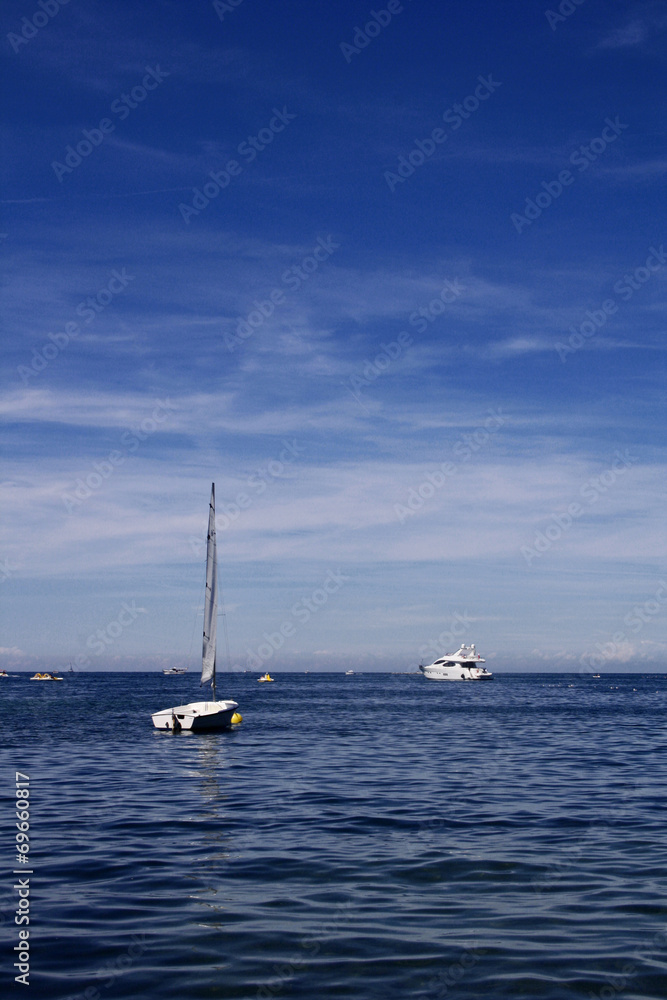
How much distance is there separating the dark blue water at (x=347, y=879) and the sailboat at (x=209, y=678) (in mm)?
16652

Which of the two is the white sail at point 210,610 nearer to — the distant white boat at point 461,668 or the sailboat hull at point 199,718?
the sailboat hull at point 199,718

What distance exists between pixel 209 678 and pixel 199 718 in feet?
10.0

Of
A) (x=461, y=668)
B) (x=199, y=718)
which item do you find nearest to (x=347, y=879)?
(x=199, y=718)

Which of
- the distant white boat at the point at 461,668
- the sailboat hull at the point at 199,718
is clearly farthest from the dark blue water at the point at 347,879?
the distant white boat at the point at 461,668

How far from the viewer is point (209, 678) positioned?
184 feet

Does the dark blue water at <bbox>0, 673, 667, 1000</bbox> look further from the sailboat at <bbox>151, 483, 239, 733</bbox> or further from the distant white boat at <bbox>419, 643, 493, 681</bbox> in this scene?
the distant white boat at <bbox>419, 643, 493, 681</bbox>

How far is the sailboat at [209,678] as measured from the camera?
54.2 m

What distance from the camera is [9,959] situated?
12.9 meters

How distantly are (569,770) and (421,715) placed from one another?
42852 millimetres

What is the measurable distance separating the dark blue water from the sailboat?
54.6 ft

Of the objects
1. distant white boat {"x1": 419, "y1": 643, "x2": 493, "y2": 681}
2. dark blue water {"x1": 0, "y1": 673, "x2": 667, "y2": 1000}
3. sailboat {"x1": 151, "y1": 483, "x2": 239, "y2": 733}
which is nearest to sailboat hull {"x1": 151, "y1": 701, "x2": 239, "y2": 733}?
sailboat {"x1": 151, "y1": 483, "x2": 239, "y2": 733}

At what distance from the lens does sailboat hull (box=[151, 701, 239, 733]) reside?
176 ft

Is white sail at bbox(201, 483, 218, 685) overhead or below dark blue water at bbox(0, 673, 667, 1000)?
overhead

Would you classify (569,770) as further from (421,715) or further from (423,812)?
(421,715)
